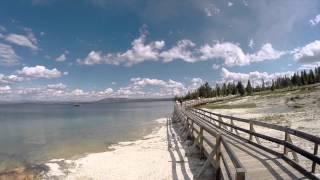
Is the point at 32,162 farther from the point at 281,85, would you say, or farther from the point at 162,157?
the point at 281,85

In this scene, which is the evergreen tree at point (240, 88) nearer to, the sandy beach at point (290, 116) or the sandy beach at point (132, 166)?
the sandy beach at point (290, 116)

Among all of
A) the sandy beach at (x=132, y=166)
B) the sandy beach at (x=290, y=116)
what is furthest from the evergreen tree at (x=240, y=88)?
the sandy beach at (x=132, y=166)

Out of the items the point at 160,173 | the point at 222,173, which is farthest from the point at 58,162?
the point at 222,173

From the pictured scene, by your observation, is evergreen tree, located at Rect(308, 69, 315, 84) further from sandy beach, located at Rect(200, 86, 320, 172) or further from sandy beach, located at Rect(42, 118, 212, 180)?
sandy beach, located at Rect(42, 118, 212, 180)

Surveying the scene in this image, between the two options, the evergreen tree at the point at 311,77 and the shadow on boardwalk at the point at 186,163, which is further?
the evergreen tree at the point at 311,77

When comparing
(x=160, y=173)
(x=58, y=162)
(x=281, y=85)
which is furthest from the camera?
(x=281, y=85)

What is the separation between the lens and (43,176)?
12.1 metres

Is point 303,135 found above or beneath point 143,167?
above

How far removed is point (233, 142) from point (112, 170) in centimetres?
513

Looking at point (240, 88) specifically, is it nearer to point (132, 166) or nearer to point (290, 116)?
point (290, 116)

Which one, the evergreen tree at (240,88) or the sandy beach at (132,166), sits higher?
the evergreen tree at (240,88)

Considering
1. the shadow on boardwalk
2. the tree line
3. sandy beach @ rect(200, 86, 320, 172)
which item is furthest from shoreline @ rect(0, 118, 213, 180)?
the tree line

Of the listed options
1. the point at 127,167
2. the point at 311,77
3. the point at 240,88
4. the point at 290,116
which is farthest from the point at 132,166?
the point at 311,77

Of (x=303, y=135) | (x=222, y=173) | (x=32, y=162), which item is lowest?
(x=32, y=162)
